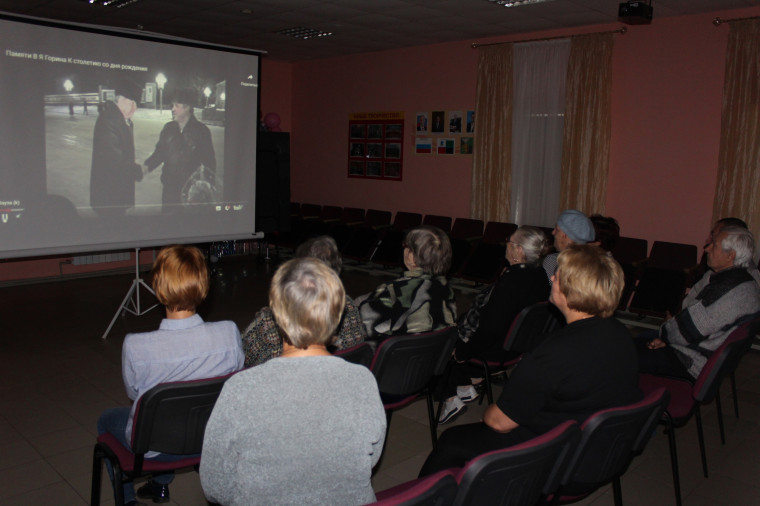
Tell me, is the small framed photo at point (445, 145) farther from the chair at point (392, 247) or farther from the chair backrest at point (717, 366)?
the chair backrest at point (717, 366)

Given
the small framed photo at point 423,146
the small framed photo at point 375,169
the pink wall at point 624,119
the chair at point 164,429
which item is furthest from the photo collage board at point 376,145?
the chair at point 164,429

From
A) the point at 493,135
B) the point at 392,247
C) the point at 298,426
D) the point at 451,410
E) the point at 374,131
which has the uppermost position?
the point at 374,131

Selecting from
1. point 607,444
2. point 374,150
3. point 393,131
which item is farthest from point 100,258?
point 607,444

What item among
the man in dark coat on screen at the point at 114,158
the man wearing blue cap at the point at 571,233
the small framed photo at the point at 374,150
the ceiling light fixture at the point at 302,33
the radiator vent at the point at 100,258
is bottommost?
the radiator vent at the point at 100,258

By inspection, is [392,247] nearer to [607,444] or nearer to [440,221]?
[440,221]

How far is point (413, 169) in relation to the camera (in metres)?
9.30

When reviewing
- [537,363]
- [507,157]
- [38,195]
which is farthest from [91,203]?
[507,157]

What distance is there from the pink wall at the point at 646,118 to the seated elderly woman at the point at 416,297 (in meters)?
4.70

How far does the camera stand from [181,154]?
5312 millimetres

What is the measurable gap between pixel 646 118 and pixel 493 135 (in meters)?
1.99

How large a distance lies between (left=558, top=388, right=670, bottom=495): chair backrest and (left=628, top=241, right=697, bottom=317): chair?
421 centimetres

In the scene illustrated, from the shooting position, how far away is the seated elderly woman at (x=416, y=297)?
10.2 ft

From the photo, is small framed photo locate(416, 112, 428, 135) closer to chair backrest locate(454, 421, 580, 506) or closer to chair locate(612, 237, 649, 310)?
chair locate(612, 237, 649, 310)

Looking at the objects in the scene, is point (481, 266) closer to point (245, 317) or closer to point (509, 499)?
point (245, 317)
